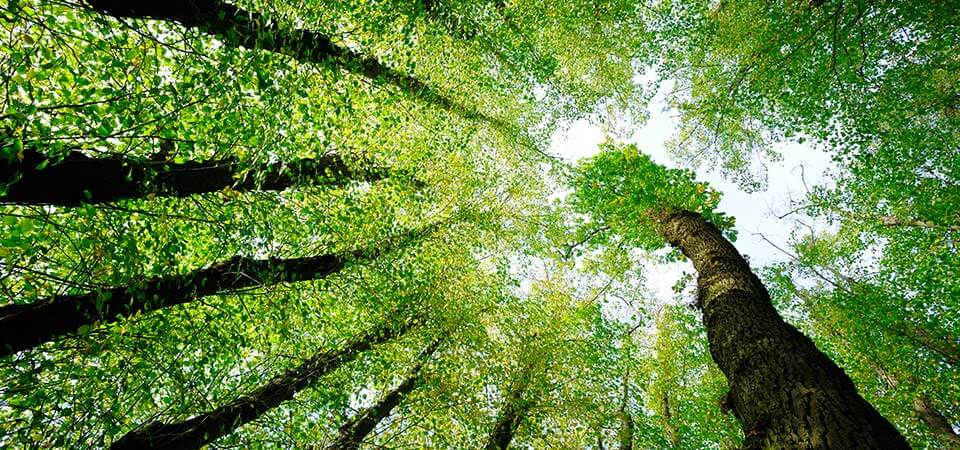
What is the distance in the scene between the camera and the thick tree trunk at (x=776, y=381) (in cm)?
267

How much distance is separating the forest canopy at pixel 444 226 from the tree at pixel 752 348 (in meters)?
0.03

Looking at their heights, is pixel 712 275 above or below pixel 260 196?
above

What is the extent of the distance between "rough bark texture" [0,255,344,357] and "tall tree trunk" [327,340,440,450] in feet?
7.74

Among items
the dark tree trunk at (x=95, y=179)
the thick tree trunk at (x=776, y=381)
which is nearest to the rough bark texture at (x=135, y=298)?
the dark tree trunk at (x=95, y=179)

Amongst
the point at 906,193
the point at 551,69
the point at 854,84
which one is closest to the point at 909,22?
the point at 854,84

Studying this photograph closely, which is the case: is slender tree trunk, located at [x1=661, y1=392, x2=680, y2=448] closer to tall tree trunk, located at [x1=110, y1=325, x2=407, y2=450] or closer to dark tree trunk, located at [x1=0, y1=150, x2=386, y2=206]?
tall tree trunk, located at [x1=110, y1=325, x2=407, y2=450]

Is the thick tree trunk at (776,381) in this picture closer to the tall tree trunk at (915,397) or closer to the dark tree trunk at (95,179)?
the dark tree trunk at (95,179)

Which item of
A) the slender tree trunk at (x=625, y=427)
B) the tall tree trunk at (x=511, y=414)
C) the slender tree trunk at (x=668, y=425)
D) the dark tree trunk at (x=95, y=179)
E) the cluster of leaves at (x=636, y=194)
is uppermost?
the cluster of leaves at (x=636, y=194)

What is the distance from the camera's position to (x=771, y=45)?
6.43 metres

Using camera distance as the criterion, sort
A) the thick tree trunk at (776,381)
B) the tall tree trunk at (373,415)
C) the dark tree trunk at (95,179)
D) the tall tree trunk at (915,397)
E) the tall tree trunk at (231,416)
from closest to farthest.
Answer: the thick tree trunk at (776,381) < the dark tree trunk at (95,179) < the tall tree trunk at (231,416) < the tall tree trunk at (373,415) < the tall tree trunk at (915,397)

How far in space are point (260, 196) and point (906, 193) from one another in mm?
13047

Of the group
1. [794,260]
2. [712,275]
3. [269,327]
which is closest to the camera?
[712,275]

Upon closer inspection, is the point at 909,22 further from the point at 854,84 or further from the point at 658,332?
the point at 658,332

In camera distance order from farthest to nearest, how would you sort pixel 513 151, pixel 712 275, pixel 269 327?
pixel 513 151 < pixel 269 327 < pixel 712 275
